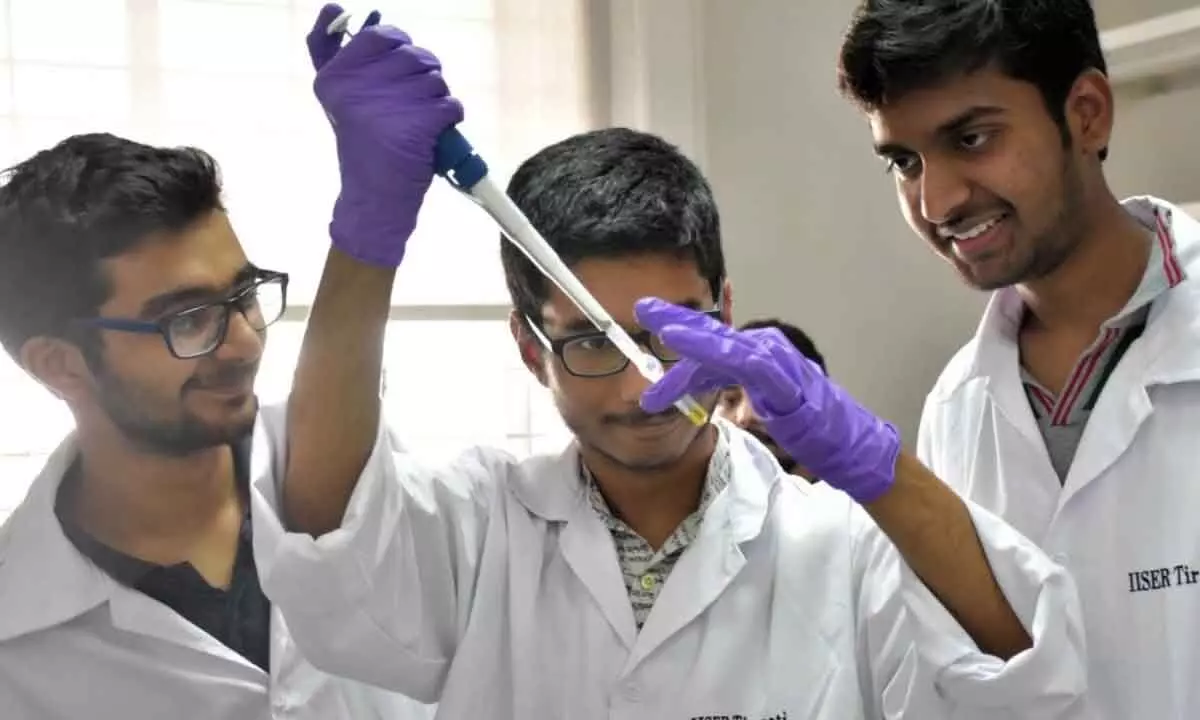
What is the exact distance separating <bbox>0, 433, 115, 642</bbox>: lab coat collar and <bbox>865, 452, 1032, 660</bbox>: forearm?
0.91 m

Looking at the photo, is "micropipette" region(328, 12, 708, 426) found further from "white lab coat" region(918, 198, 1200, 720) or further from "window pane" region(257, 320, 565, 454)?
"window pane" region(257, 320, 565, 454)

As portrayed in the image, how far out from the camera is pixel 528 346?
48.3 inches

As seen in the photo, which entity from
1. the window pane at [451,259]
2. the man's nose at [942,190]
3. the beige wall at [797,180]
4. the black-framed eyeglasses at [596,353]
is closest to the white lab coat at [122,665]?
the black-framed eyeglasses at [596,353]

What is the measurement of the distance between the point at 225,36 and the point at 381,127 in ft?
4.37

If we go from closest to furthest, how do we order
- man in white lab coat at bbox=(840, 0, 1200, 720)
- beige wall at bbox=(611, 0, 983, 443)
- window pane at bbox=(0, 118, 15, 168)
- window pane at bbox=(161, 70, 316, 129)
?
man in white lab coat at bbox=(840, 0, 1200, 720) → window pane at bbox=(0, 118, 15, 168) → window pane at bbox=(161, 70, 316, 129) → beige wall at bbox=(611, 0, 983, 443)

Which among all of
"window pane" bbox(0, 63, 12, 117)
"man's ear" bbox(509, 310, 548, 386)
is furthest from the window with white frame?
"man's ear" bbox(509, 310, 548, 386)

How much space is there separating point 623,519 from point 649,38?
1.34 metres

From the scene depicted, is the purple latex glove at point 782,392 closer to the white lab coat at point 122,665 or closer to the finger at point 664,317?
the finger at point 664,317

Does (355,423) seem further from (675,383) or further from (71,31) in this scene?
(71,31)

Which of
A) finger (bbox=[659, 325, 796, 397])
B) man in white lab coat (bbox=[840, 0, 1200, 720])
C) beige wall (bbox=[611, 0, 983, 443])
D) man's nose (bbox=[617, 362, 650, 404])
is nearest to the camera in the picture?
finger (bbox=[659, 325, 796, 397])

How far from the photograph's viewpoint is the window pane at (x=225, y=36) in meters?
2.10

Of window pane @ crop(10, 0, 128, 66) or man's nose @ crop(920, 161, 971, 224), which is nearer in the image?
man's nose @ crop(920, 161, 971, 224)

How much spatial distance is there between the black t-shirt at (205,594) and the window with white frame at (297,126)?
19.0 inches

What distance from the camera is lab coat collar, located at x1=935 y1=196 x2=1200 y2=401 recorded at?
1237mm
